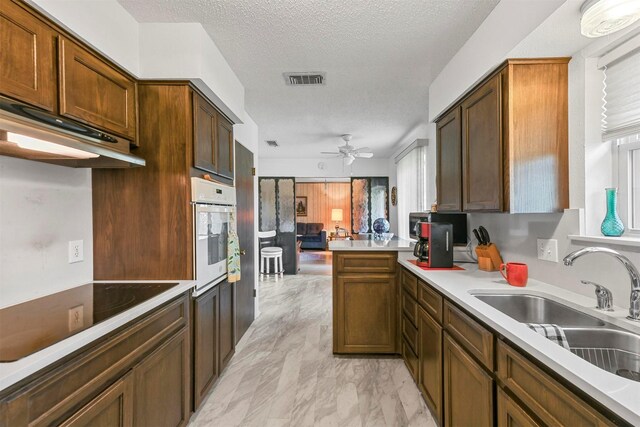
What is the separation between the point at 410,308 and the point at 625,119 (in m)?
1.69

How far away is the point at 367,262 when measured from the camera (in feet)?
9.18

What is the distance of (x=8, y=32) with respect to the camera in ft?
3.81

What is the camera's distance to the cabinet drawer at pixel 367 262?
2.78 metres

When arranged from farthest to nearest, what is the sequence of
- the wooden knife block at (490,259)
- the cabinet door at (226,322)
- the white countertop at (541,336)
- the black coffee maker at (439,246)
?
the cabinet door at (226,322) → the black coffee maker at (439,246) → the wooden knife block at (490,259) → the white countertop at (541,336)

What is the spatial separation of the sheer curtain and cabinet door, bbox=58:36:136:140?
378cm

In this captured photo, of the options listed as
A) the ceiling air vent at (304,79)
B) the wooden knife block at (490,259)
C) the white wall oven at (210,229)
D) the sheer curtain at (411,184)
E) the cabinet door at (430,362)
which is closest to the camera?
the cabinet door at (430,362)

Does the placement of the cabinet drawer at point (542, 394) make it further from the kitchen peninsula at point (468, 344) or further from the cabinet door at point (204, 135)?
the cabinet door at point (204, 135)

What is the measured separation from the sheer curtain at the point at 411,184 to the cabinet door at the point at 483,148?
8.00ft

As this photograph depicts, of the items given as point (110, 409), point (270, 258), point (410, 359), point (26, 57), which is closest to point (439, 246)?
point (410, 359)

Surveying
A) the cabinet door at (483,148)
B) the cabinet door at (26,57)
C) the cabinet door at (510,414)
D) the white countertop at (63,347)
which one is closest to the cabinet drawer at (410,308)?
the cabinet door at (483,148)

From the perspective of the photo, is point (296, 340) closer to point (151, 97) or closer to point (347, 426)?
point (347, 426)

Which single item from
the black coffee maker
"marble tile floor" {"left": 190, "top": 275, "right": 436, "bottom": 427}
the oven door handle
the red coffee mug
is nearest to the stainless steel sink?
the red coffee mug

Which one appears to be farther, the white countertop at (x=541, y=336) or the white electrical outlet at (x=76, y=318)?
the white electrical outlet at (x=76, y=318)

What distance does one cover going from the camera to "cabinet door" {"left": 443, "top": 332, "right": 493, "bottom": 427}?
1.27m
